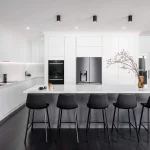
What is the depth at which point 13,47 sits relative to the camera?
5.24 metres

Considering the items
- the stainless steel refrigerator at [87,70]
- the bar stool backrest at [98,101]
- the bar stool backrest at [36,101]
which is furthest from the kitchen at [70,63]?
the bar stool backrest at [36,101]

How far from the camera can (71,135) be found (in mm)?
3291

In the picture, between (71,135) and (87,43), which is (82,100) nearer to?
(71,135)

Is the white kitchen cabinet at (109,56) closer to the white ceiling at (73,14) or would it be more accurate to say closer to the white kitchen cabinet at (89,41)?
the white kitchen cabinet at (89,41)

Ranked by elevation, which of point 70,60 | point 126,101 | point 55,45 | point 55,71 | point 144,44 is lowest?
point 126,101

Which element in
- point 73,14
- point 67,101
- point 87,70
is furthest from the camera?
point 87,70

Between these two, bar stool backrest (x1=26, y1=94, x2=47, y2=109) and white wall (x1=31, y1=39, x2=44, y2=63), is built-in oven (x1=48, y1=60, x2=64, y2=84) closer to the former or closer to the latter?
white wall (x1=31, y1=39, x2=44, y2=63)

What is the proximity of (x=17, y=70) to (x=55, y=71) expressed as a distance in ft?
5.04

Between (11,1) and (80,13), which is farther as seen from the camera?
(80,13)

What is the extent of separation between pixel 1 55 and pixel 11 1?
5.95 feet

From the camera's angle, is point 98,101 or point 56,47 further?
point 56,47

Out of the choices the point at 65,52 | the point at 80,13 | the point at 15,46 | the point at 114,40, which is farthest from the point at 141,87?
the point at 15,46

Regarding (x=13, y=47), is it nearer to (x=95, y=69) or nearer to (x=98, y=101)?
(x=95, y=69)

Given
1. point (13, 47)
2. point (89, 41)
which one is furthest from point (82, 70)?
point (13, 47)
